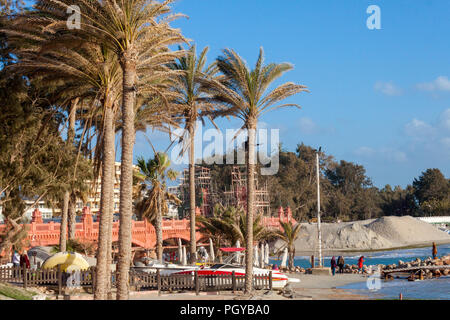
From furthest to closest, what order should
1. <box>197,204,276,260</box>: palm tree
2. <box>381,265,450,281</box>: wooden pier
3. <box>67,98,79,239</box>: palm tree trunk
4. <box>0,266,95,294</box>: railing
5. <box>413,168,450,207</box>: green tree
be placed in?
<box>413,168,450,207</box>: green tree, <box>197,204,276,260</box>: palm tree, <box>381,265,450,281</box>: wooden pier, <box>67,98,79,239</box>: palm tree trunk, <box>0,266,95,294</box>: railing

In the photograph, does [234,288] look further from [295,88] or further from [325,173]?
[325,173]

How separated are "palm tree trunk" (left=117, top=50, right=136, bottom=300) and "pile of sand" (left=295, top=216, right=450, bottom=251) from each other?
72.4m

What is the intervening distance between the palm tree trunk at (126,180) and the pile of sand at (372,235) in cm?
7235

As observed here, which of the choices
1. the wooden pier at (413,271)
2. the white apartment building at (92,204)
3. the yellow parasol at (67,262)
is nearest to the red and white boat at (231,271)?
the yellow parasol at (67,262)

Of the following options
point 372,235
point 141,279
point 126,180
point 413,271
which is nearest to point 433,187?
point 372,235

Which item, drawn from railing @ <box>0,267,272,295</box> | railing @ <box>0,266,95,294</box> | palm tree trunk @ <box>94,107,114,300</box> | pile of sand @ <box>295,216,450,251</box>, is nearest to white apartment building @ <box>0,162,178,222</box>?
palm tree trunk @ <box>94,107,114,300</box>

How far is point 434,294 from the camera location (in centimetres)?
2783

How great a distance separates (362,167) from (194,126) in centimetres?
10882

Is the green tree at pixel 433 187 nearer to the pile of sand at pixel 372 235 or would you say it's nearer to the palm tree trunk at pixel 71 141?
the pile of sand at pixel 372 235

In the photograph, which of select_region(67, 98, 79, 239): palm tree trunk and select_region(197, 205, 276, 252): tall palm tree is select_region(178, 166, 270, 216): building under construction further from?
select_region(67, 98, 79, 239): palm tree trunk

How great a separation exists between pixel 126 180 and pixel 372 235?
80.8m

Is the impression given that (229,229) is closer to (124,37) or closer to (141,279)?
(141,279)

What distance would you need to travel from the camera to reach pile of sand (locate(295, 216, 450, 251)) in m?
88.8
